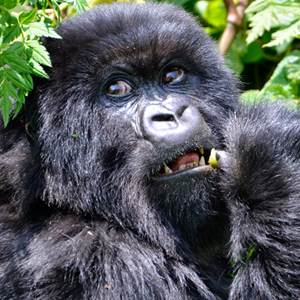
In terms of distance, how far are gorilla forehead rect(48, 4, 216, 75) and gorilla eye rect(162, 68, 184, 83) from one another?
74 mm

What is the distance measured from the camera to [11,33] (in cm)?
232

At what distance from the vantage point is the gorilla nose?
246 cm

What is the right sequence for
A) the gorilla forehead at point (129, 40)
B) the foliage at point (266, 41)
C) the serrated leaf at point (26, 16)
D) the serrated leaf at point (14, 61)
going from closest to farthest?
the serrated leaf at point (14, 61), the serrated leaf at point (26, 16), the gorilla forehead at point (129, 40), the foliage at point (266, 41)

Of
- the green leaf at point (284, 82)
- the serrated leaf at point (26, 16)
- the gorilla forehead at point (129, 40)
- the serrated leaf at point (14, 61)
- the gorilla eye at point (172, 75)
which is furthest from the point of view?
the green leaf at point (284, 82)

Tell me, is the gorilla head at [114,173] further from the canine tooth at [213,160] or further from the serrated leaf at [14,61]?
the serrated leaf at [14,61]

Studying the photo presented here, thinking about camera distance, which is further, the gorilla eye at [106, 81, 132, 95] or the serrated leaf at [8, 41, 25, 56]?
the gorilla eye at [106, 81, 132, 95]

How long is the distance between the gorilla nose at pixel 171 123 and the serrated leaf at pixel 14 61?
0.65 m

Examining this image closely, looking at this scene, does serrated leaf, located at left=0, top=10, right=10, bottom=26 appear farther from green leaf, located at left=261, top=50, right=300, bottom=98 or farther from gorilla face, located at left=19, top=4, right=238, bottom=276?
green leaf, located at left=261, top=50, right=300, bottom=98

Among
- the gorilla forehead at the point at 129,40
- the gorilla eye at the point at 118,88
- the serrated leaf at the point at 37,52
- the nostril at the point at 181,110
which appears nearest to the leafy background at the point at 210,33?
the serrated leaf at the point at 37,52

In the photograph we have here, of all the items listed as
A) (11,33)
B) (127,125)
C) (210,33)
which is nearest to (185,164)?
(127,125)

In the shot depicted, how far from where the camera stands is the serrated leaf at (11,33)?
232 cm

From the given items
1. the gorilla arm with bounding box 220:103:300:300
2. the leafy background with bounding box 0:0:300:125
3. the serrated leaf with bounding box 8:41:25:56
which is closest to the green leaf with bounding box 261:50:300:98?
the leafy background with bounding box 0:0:300:125

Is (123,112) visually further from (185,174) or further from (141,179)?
(185,174)

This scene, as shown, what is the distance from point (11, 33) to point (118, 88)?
2.10 feet
